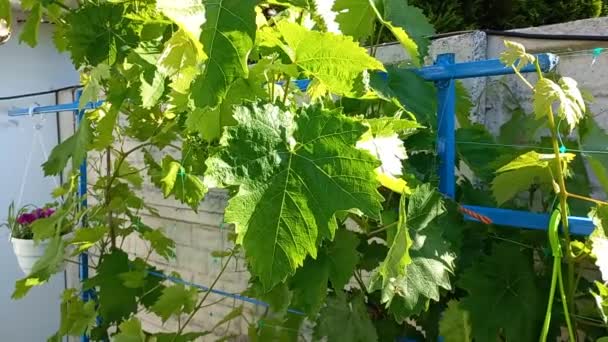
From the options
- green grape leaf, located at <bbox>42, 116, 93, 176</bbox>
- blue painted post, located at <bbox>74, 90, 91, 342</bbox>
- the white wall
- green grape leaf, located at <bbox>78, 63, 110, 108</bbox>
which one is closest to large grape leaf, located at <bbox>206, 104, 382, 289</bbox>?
green grape leaf, located at <bbox>78, 63, 110, 108</bbox>

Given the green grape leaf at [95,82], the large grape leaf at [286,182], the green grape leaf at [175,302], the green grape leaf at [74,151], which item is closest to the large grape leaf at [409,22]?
the large grape leaf at [286,182]

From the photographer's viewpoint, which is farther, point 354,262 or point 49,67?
point 49,67

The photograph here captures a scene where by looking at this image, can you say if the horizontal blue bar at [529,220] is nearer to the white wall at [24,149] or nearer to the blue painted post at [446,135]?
the blue painted post at [446,135]

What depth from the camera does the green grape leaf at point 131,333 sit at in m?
1.70

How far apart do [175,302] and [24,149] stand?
7.16 feet

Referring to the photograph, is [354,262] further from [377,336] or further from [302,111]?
[302,111]

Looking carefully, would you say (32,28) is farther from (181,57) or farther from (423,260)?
(423,260)

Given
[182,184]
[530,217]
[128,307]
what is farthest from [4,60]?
[530,217]

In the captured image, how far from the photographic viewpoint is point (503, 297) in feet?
3.61

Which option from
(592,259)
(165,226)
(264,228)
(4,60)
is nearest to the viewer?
(264,228)

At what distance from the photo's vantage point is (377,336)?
1.16 metres

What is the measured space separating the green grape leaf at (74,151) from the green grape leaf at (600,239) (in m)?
1.22

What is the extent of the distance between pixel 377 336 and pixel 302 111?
0.48 metres

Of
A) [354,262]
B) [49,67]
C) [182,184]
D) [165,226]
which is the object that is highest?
[49,67]
